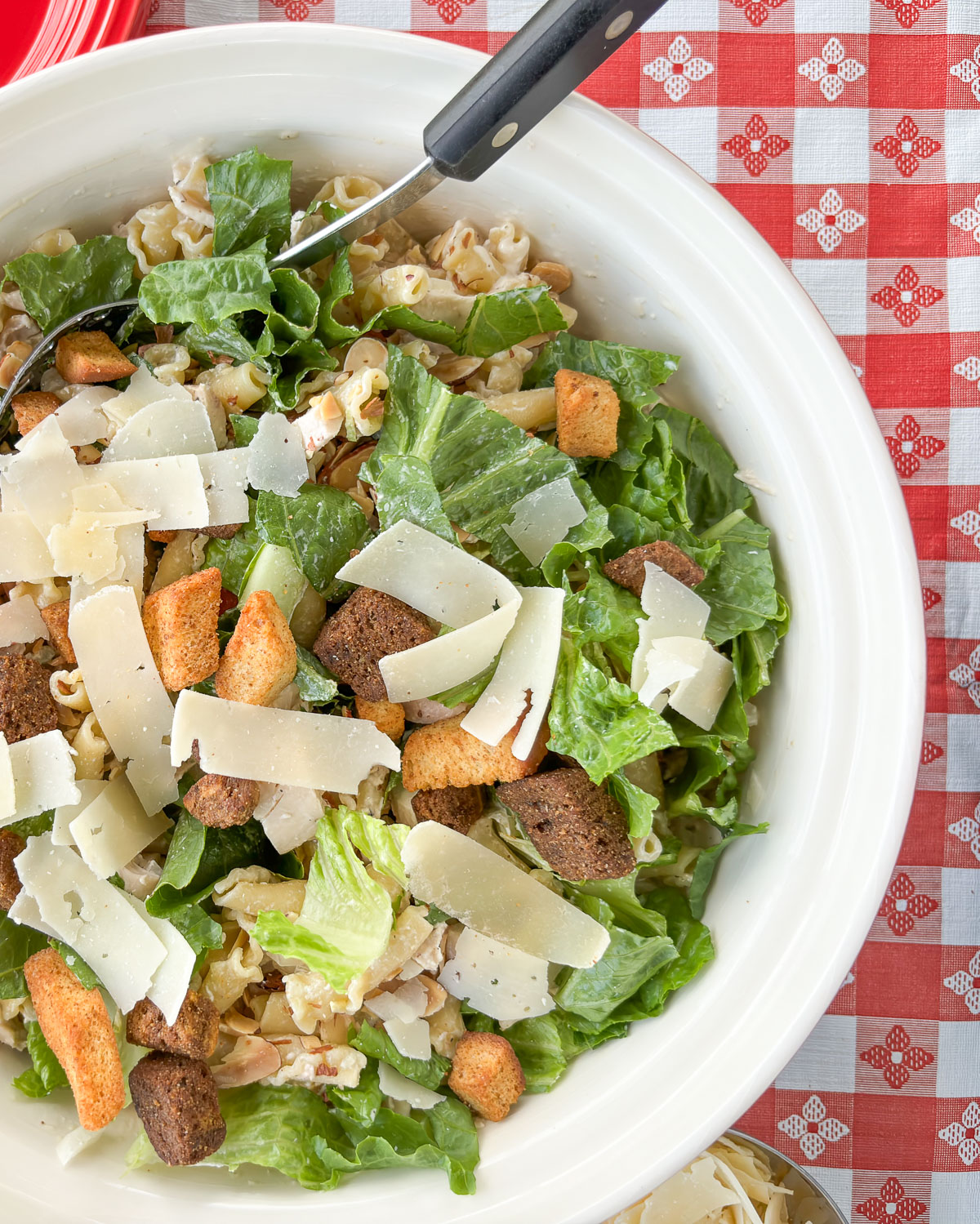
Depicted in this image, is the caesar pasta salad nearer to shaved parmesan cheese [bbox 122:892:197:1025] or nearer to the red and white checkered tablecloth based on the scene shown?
shaved parmesan cheese [bbox 122:892:197:1025]

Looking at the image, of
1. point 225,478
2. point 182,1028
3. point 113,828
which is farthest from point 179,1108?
point 225,478

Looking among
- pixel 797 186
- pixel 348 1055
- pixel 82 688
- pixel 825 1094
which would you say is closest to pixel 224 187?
pixel 82 688

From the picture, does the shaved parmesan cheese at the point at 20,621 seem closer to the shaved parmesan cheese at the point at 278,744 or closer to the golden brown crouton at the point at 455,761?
the shaved parmesan cheese at the point at 278,744

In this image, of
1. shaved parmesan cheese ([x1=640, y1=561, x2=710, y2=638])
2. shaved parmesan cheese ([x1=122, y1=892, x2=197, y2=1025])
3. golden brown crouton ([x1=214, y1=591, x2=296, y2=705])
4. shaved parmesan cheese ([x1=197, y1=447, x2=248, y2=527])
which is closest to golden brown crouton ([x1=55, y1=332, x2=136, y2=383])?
shaved parmesan cheese ([x1=197, y1=447, x2=248, y2=527])

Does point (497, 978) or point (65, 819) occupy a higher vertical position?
point (65, 819)

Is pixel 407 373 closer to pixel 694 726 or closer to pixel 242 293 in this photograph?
pixel 242 293

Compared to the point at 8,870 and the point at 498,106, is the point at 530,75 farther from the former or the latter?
the point at 8,870
